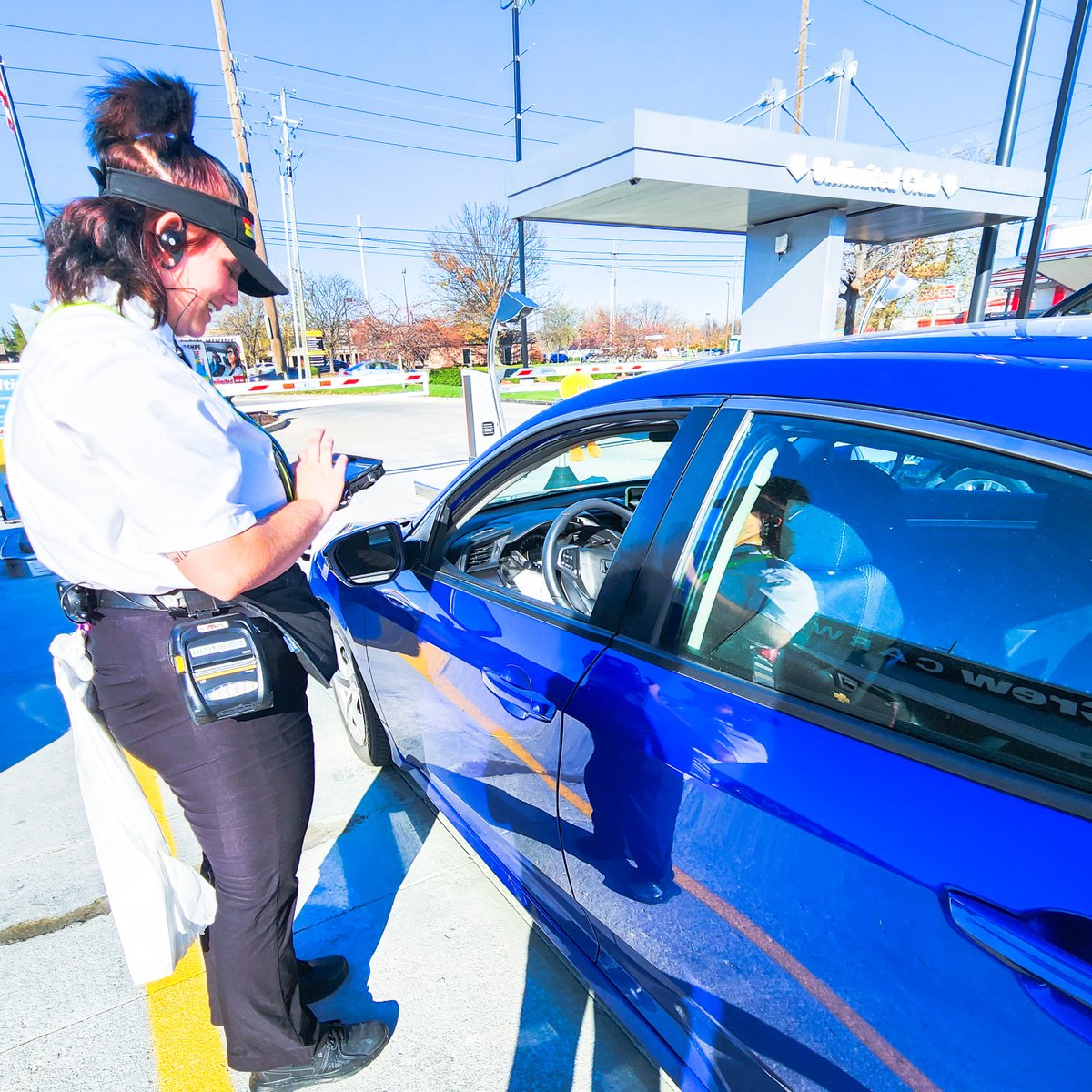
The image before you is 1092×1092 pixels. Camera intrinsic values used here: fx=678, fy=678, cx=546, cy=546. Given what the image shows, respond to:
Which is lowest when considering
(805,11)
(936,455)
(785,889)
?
(785,889)

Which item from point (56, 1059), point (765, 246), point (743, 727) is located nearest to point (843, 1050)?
point (743, 727)

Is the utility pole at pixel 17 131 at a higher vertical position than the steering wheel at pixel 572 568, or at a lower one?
higher

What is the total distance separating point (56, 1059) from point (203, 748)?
1.15 meters

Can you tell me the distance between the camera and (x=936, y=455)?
1056 mm

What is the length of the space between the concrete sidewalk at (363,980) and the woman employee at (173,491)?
35 centimetres

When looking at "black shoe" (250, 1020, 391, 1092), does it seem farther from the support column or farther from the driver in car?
the support column

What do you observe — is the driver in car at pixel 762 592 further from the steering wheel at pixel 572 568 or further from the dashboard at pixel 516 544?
the dashboard at pixel 516 544

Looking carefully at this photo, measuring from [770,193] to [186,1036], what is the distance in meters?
8.20

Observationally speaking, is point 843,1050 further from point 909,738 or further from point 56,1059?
point 56,1059

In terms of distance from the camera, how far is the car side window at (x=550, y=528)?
1.85 meters

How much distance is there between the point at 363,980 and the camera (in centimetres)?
199

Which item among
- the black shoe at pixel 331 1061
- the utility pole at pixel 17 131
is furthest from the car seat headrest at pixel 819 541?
the utility pole at pixel 17 131

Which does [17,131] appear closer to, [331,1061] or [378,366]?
[331,1061]

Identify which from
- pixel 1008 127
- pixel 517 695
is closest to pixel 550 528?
pixel 517 695
